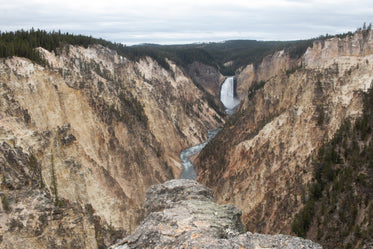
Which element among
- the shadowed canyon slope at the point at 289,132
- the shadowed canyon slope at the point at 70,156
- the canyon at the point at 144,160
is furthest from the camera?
the shadowed canyon slope at the point at 289,132

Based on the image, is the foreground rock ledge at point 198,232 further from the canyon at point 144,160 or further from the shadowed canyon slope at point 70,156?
the shadowed canyon slope at point 70,156

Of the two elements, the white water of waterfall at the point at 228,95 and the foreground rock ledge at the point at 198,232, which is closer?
the foreground rock ledge at the point at 198,232

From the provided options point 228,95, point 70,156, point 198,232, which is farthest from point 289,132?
point 228,95

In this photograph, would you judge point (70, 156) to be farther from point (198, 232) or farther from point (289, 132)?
point (289, 132)

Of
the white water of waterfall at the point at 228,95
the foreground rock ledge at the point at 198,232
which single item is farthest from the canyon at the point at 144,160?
the white water of waterfall at the point at 228,95

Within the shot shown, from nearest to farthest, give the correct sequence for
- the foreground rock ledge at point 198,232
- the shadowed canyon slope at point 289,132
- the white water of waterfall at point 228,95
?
the foreground rock ledge at point 198,232, the shadowed canyon slope at point 289,132, the white water of waterfall at point 228,95

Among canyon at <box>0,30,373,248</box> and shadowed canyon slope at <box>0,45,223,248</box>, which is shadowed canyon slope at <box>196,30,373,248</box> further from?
shadowed canyon slope at <box>0,45,223,248</box>

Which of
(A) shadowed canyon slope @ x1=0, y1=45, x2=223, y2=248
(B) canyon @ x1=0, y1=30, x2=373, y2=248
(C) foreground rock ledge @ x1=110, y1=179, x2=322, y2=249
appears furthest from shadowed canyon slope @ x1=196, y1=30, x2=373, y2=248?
(C) foreground rock ledge @ x1=110, y1=179, x2=322, y2=249
